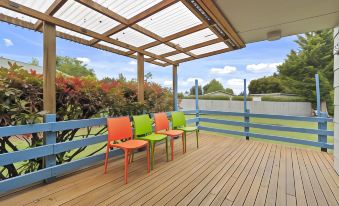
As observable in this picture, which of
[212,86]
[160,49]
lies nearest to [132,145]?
[160,49]

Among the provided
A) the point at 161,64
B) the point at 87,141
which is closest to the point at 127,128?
the point at 87,141

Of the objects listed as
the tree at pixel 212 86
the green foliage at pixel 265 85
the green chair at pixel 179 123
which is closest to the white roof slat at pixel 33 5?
the green chair at pixel 179 123

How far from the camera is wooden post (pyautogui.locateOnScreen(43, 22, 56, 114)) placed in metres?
2.22

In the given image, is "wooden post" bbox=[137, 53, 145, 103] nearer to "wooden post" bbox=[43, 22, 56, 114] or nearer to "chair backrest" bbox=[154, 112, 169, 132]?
"chair backrest" bbox=[154, 112, 169, 132]

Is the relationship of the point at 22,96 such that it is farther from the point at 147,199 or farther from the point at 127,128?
the point at 147,199

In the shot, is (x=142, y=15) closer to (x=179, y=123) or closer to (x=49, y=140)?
(x=49, y=140)

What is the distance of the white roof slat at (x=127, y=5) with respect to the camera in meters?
2.19

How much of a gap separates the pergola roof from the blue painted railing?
1.32 m

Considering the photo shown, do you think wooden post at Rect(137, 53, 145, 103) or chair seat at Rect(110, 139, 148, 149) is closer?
chair seat at Rect(110, 139, 148, 149)

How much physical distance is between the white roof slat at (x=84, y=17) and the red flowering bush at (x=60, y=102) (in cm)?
80

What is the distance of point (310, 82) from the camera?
1447 cm

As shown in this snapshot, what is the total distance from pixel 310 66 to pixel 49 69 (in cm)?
1862

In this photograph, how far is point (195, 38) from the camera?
340 cm

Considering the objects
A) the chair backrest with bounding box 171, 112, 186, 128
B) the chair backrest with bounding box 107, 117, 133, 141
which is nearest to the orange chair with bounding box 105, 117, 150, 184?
the chair backrest with bounding box 107, 117, 133, 141
